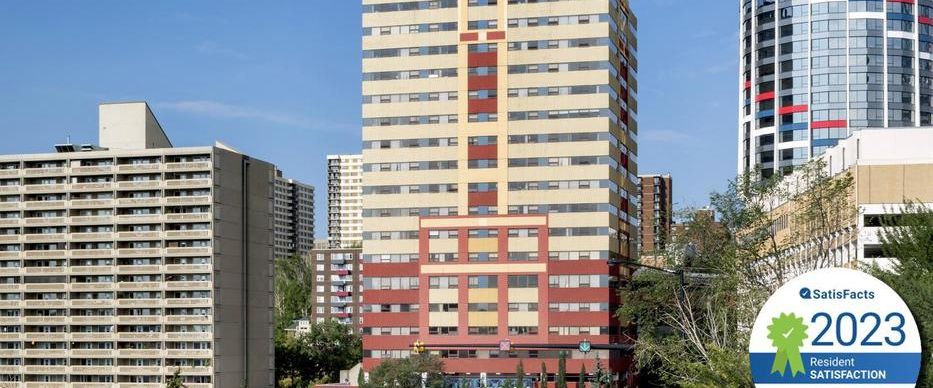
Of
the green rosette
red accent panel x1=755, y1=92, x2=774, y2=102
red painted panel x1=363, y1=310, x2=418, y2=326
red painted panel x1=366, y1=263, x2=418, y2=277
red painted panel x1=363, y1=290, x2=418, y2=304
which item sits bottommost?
red painted panel x1=363, y1=310, x2=418, y2=326

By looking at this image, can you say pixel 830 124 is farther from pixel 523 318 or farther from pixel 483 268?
pixel 483 268

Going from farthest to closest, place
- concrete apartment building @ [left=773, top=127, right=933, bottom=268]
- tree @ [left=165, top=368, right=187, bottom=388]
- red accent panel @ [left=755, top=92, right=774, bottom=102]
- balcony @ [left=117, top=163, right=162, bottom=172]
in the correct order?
red accent panel @ [left=755, top=92, right=774, bottom=102] → balcony @ [left=117, top=163, right=162, bottom=172] → tree @ [left=165, top=368, right=187, bottom=388] → concrete apartment building @ [left=773, top=127, right=933, bottom=268]

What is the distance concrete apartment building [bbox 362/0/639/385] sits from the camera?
132750 mm

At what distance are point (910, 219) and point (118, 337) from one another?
9608cm

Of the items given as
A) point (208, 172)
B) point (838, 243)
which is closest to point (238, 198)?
point (208, 172)

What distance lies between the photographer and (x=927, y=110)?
170 m

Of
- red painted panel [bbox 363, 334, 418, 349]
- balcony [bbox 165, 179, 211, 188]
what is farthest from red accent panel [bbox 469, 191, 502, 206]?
balcony [bbox 165, 179, 211, 188]

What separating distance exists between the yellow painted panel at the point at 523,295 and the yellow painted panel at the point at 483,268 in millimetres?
2083

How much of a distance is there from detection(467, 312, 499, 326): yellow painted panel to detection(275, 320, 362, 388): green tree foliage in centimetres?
3746

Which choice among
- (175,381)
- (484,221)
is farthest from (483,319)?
(175,381)

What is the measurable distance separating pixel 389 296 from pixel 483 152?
62.2 feet

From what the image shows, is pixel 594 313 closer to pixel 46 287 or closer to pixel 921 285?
pixel 46 287

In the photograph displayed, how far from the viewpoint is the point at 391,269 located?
13688 cm

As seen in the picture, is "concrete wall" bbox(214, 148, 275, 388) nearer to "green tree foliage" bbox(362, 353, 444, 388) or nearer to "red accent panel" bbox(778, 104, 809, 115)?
"green tree foliage" bbox(362, 353, 444, 388)
